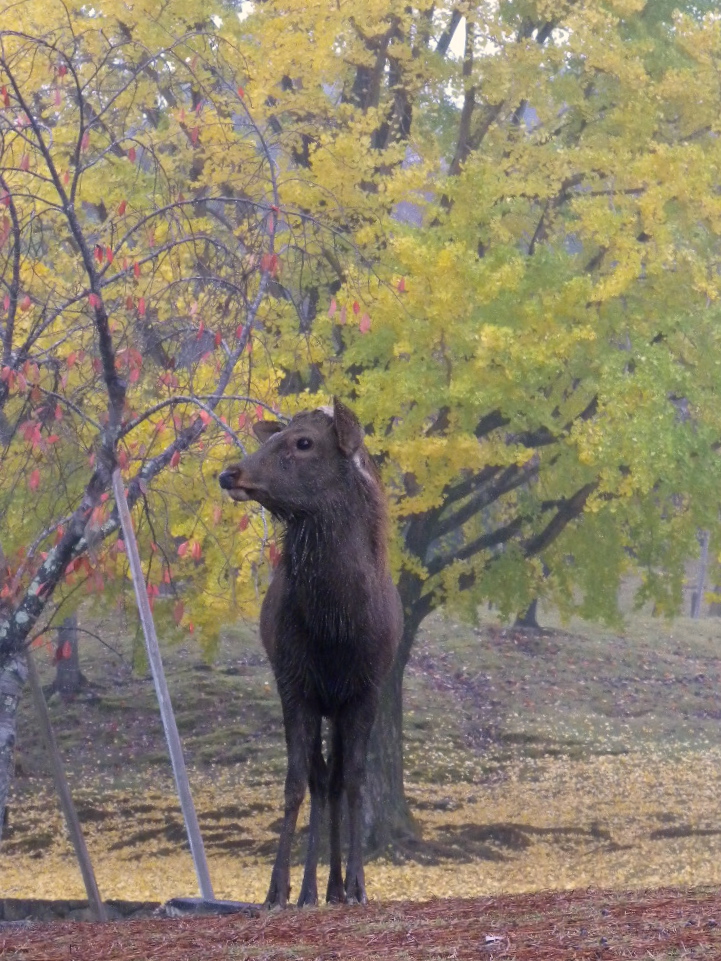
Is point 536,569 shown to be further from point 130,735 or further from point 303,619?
point 130,735

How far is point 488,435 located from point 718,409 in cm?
303

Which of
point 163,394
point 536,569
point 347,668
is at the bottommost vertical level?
point 347,668

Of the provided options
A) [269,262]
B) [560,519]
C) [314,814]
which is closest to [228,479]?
[269,262]

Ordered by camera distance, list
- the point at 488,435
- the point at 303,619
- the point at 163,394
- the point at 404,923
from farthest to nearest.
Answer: the point at 488,435 → the point at 163,394 → the point at 303,619 → the point at 404,923

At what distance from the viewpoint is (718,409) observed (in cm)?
1498

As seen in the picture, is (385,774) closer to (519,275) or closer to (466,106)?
(519,275)

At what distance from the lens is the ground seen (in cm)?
1730

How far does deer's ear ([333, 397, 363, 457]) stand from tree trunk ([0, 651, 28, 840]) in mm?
3077

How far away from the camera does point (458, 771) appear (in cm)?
2397

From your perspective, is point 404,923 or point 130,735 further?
point 130,735

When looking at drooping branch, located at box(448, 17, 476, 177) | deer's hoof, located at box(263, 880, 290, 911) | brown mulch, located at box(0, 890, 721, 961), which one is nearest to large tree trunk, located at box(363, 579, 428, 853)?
drooping branch, located at box(448, 17, 476, 177)

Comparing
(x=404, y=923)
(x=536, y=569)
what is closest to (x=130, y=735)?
(x=536, y=569)

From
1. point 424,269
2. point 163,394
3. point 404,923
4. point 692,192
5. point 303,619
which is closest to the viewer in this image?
point 404,923

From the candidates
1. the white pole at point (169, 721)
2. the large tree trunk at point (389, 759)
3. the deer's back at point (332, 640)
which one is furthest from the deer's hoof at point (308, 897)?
the large tree trunk at point (389, 759)
